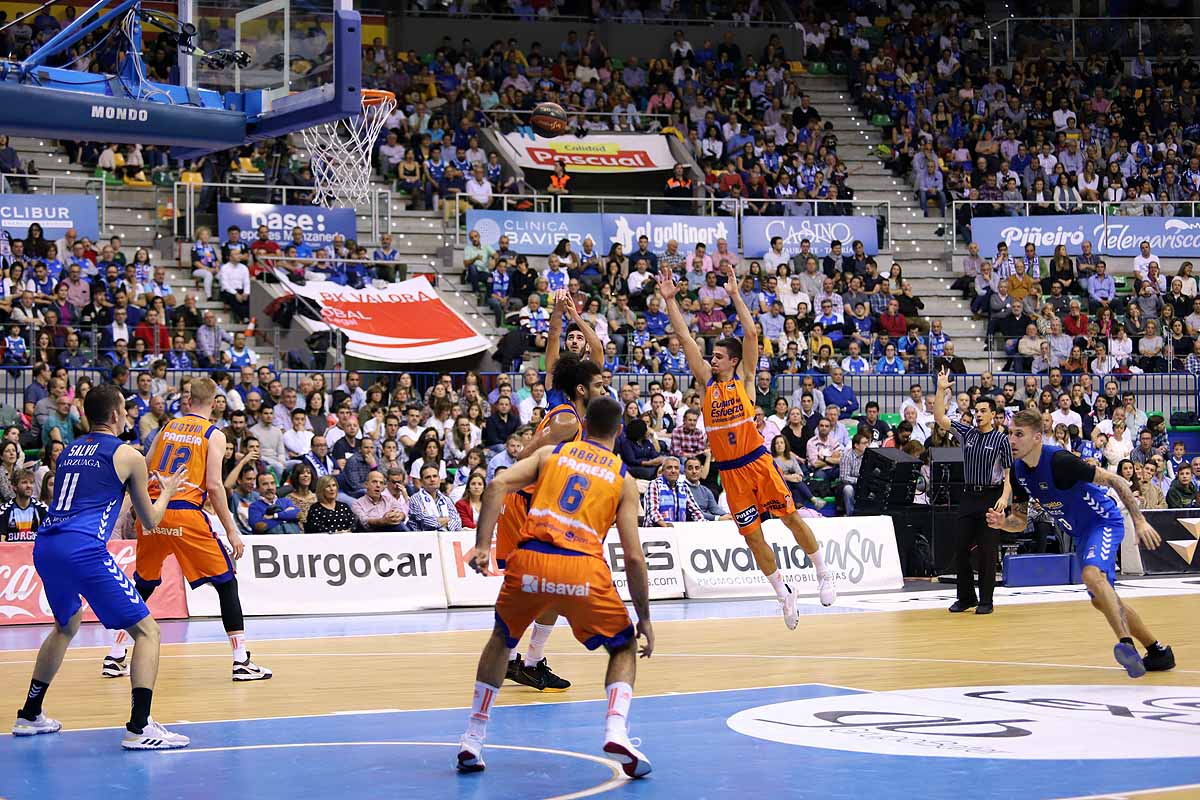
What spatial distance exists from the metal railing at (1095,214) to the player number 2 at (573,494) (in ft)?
81.8

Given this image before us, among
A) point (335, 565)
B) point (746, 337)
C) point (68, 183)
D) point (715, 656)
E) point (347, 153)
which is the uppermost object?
point (347, 153)

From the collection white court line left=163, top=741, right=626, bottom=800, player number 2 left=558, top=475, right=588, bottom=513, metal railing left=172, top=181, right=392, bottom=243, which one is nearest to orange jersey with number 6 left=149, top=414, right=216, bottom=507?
white court line left=163, top=741, right=626, bottom=800

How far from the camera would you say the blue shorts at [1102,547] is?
11.2 metres

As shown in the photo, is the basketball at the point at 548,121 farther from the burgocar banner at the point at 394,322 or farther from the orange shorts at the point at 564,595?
the orange shorts at the point at 564,595

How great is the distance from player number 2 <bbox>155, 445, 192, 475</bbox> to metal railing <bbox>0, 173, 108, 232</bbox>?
1481 cm

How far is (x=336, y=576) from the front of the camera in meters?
17.5

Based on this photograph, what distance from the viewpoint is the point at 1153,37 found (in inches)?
1529

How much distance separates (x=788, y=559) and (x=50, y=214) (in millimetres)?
13002

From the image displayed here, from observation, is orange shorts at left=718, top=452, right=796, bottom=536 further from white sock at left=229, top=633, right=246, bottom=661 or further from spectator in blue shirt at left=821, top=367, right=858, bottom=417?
spectator in blue shirt at left=821, top=367, right=858, bottom=417

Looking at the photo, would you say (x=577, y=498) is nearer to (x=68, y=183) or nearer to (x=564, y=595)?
(x=564, y=595)

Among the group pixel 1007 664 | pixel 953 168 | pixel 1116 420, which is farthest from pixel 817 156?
pixel 1007 664

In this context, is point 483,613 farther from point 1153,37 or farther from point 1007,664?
point 1153,37

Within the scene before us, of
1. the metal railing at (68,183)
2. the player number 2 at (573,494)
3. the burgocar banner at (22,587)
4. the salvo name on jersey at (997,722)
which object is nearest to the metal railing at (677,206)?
the metal railing at (68,183)

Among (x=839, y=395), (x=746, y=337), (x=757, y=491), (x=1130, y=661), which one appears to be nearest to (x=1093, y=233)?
(x=839, y=395)
